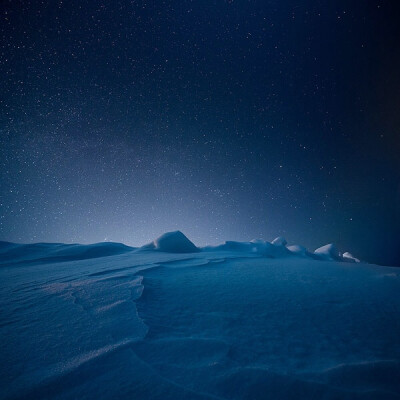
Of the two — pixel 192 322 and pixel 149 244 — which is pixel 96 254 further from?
pixel 192 322

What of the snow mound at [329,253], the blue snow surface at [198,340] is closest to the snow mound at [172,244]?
the blue snow surface at [198,340]

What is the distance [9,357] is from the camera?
3.82 feet

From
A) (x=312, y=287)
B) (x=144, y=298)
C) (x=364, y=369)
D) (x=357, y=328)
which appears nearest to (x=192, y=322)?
(x=144, y=298)

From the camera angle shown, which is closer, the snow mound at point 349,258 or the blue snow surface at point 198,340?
the blue snow surface at point 198,340

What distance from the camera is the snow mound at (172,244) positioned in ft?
20.5

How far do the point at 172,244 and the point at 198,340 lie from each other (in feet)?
16.8

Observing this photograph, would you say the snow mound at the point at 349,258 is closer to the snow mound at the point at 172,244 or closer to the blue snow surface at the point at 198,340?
the snow mound at the point at 172,244

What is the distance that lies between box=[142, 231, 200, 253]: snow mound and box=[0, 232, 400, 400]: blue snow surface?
3.68 metres

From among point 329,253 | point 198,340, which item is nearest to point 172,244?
point 198,340

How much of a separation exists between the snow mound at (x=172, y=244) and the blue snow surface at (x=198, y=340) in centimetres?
368

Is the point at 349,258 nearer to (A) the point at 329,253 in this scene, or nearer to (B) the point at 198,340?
(A) the point at 329,253

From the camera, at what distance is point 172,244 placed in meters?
6.34

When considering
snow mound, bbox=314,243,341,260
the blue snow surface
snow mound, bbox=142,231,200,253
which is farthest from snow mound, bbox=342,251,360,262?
the blue snow surface

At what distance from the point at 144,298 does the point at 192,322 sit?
24.7 inches
